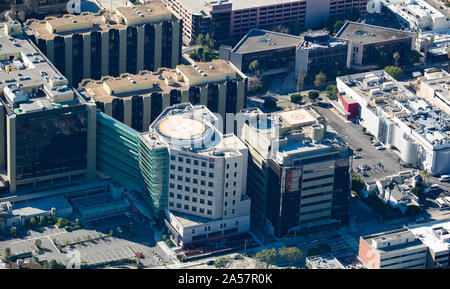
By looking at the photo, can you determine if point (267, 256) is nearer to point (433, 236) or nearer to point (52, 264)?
point (433, 236)

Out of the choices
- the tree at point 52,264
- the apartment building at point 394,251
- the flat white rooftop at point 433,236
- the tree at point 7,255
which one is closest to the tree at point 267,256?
the apartment building at point 394,251

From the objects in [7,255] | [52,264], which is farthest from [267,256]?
[7,255]

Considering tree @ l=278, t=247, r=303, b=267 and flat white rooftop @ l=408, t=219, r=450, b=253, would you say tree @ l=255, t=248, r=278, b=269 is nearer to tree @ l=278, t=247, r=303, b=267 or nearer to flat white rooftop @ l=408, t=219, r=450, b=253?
tree @ l=278, t=247, r=303, b=267

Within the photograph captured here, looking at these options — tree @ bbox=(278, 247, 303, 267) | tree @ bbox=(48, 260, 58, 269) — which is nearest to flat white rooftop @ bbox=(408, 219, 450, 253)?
tree @ bbox=(278, 247, 303, 267)

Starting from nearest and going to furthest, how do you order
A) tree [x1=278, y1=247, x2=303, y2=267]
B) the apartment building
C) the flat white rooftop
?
the apartment building
the flat white rooftop
tree [x1=278, y1=247, x2=303, y2=267]
